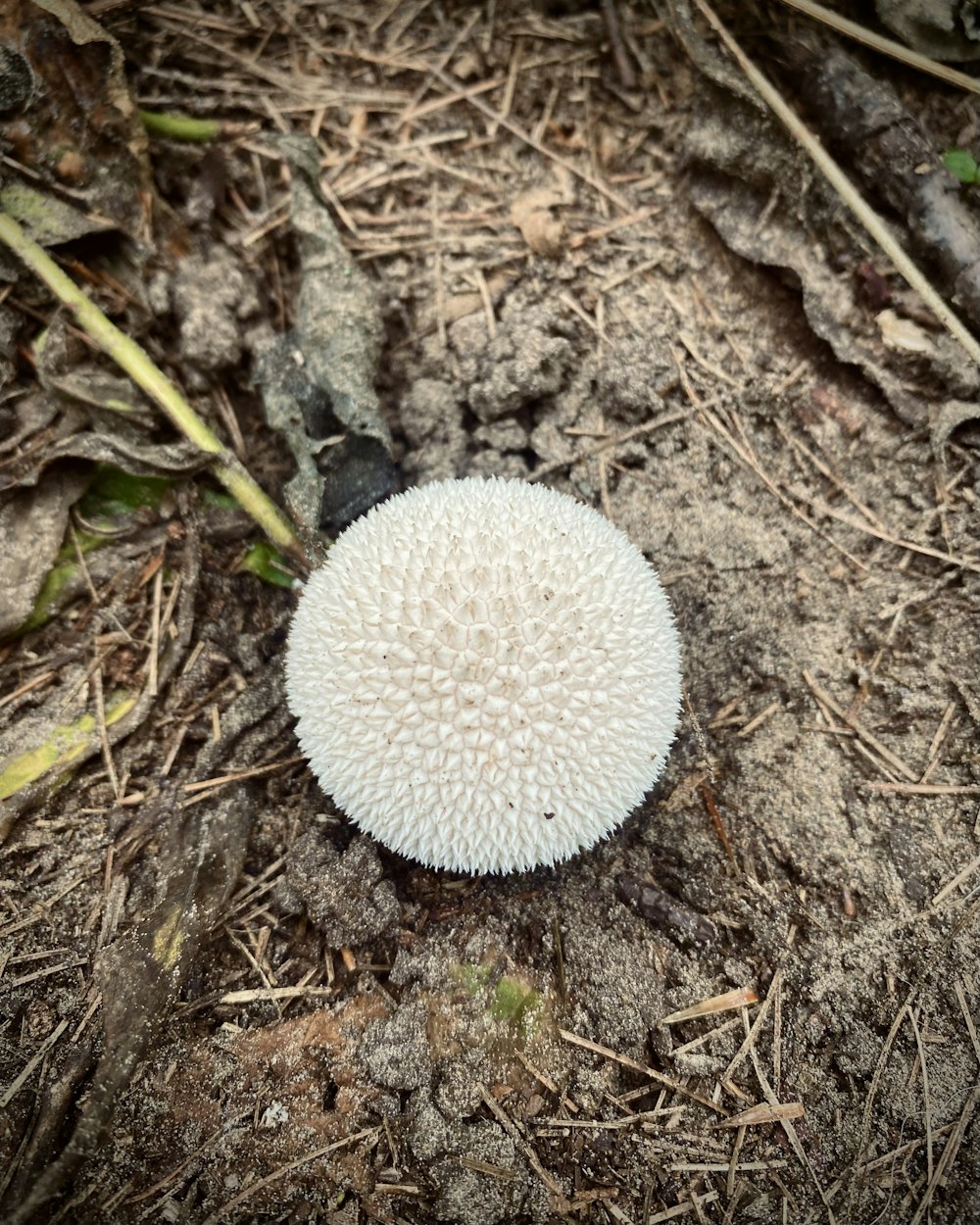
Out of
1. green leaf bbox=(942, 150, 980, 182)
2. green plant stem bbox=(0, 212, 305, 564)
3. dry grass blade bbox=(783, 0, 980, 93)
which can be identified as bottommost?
Answer: green plant stem bbox=(0, 212, 305, 564)

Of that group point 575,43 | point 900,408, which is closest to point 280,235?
point 575,43

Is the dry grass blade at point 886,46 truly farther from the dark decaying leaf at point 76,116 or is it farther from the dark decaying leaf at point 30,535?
the dark decaying leaf at point 30,535

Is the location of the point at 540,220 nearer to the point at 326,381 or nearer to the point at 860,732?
the point at 326,381

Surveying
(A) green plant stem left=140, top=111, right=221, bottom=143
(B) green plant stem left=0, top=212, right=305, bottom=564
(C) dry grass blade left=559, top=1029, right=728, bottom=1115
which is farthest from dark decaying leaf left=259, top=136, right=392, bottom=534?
(C) dry grass blade left=559, top=1029, right=728, bottom=1115

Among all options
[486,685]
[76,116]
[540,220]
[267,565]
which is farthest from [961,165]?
[76,116]

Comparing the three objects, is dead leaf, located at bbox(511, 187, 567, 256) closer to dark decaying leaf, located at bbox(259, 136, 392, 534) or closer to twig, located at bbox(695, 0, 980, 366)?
dark decaying leaf, located at bbox(259, 136, 392, 534)

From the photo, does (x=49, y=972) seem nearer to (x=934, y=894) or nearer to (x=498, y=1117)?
(x=498, y=1117)
